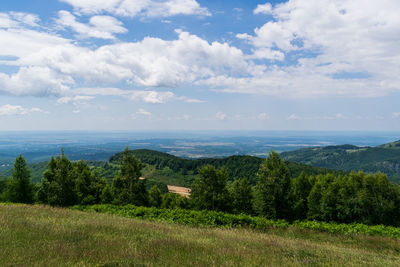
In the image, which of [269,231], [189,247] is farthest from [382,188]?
[189,247]

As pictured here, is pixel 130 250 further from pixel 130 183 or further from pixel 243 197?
pixel 243 197

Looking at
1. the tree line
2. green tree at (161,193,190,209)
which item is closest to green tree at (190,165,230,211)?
the tree line

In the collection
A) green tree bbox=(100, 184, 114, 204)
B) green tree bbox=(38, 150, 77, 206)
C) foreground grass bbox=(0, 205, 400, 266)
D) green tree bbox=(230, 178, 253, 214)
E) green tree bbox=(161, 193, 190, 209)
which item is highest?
foreground grass bbox=(0, 205, 400, 266)

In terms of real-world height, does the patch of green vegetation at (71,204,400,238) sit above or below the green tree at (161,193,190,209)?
above

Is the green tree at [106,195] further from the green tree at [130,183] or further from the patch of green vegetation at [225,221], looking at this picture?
the patch of green vegetation at [225,221]

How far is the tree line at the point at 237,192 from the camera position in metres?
33.6

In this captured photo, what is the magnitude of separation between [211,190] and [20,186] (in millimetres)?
30276

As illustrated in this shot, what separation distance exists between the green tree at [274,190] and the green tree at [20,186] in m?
36.2

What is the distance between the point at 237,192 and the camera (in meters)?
49.3

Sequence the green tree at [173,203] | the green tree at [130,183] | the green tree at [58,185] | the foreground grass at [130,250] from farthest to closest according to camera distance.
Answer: the green tree at [173,203], the green tree at [130,183], the green tree at [58,185], the foreground grass at [130,250]

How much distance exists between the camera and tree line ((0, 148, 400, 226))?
3359 centimetres

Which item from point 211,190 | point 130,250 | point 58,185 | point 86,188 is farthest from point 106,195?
point 130,250

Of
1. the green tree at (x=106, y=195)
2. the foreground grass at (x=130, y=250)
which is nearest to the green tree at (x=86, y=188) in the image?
the green tree at (x=106, y=195)

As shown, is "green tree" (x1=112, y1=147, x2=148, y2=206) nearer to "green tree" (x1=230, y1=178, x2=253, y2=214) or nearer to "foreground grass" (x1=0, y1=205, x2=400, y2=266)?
"green tree" (x1=230, y1=178, x2=253, y2=214)
